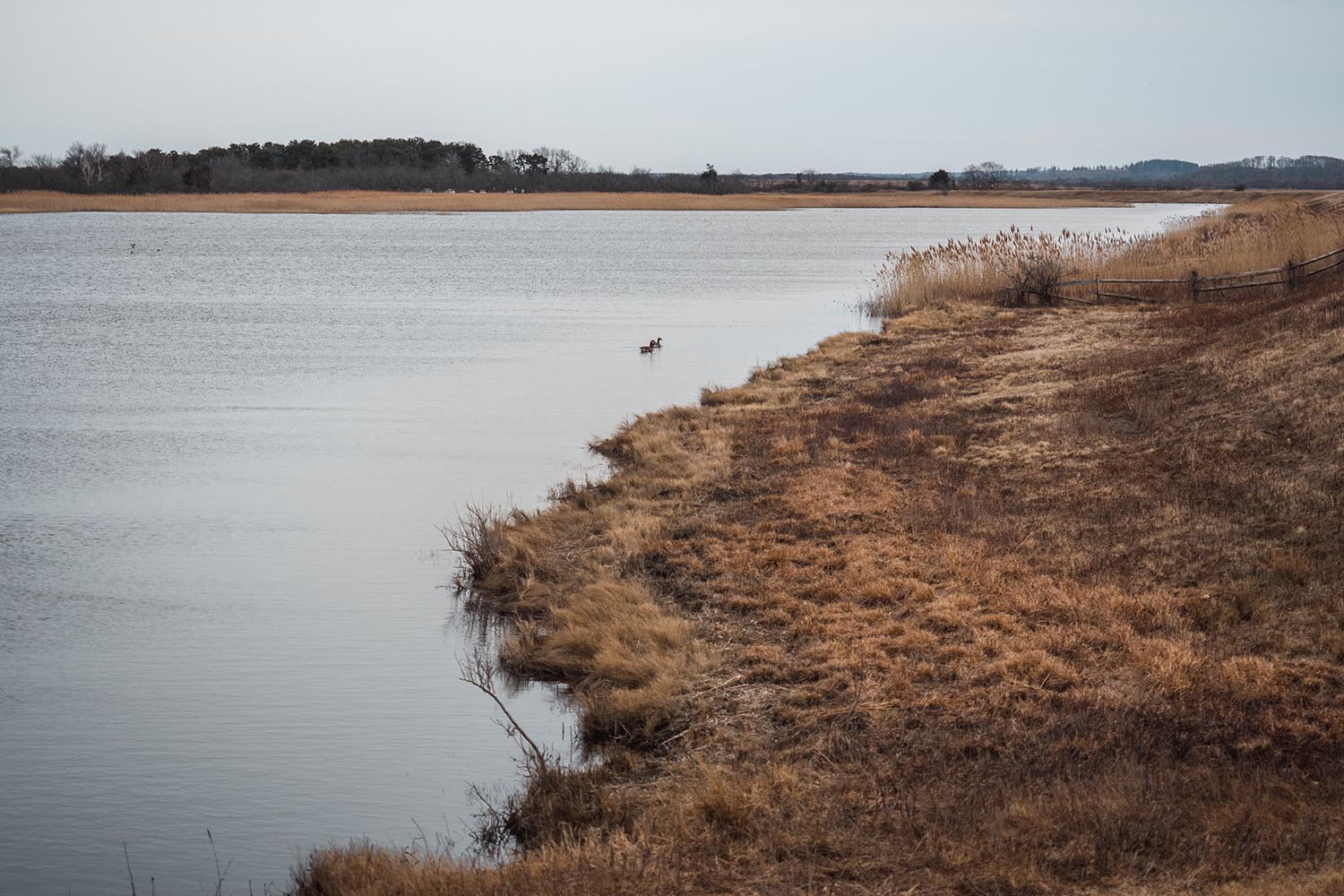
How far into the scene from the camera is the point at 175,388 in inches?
846

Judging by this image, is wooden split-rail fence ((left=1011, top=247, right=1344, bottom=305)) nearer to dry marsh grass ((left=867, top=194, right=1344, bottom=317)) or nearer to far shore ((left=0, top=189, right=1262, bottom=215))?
dry marsh grass ((left=867, top=194, right=1344, bottom=317))

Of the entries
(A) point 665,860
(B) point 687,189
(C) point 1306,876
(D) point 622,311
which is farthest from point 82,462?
(B) point 687,189

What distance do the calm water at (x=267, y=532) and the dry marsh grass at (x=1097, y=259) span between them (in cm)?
227

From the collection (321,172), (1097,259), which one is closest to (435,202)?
(321,172)

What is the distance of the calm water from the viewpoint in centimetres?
711

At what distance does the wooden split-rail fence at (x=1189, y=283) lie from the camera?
22031 millimetres

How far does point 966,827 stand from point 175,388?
62.4 ft

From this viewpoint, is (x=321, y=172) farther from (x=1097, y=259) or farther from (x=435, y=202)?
(x=1097, y=259)

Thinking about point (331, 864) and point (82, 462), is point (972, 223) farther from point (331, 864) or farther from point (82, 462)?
point (331, 864)

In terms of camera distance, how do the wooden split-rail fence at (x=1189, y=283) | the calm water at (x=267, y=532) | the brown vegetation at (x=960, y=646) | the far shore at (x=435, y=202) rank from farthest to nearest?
the far shore at (x=435, y=202), the wooden split-rail fence at (x=1189, y=283), the calm water at (x=267, y=532), the brown vegetation at (x=960, y=646)

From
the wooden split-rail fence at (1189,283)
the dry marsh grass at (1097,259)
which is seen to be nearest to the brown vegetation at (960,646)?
the wooden split-rail fence at (1189,283)

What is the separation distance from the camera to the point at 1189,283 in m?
25.4

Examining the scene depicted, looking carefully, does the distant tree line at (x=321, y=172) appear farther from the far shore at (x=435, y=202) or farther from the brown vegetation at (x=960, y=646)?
the brown vegetation at (x=960, y=646)

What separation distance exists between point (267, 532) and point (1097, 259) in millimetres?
24566
